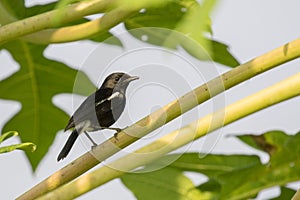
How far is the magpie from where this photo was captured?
A: 1.43 m

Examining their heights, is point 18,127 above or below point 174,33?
below

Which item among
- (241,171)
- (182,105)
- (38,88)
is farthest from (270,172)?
(38,88)

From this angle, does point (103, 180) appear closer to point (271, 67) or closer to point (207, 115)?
point (207, 115)

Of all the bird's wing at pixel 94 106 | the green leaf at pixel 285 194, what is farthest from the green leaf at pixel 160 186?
the bird's wing at pixel 94 106

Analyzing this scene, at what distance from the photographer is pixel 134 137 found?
0.84 metres

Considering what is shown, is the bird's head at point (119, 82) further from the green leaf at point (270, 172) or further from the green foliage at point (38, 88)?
the green leaf at point (270, 172)

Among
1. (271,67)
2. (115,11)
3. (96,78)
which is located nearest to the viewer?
(271,67)

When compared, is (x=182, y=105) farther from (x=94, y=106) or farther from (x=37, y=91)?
(x=37, y=91)

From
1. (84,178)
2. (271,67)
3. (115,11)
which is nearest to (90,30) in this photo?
(115,11)

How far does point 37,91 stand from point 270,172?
78 centimetres

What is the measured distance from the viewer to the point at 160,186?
116 centimetres

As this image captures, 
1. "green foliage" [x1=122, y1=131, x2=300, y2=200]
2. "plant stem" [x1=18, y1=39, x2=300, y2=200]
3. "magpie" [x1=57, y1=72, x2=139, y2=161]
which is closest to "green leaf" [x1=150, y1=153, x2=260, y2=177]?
"green foliage" [x1=122, y1=131, x2=300, y2=200]

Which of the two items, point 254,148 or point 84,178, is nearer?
point 84,178

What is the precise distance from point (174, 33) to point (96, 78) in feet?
3.25
